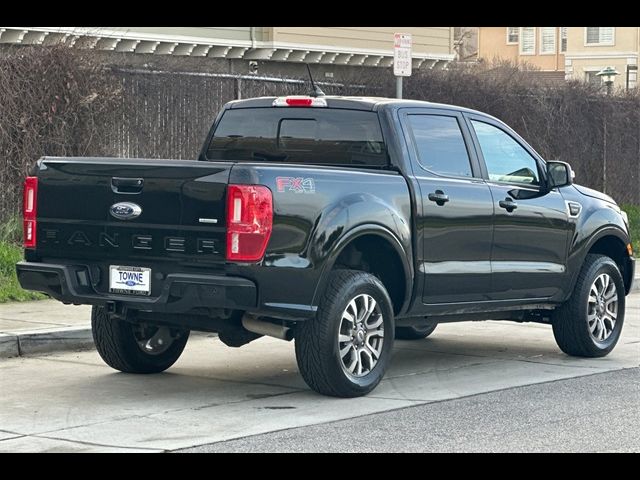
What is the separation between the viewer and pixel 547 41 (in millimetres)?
63875

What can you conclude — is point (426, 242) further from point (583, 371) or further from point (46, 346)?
point (46, 346)

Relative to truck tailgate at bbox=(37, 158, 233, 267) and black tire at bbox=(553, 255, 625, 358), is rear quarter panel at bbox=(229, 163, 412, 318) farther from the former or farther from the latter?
black tire at bbox=(553, 255, 625, 358)

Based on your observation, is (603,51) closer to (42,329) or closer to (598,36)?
(598,36)

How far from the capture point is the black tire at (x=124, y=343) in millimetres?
9461

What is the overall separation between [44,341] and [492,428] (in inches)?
167

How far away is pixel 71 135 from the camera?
1561 centimetres

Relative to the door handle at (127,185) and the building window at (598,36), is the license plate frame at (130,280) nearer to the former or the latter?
the door handle at (127,185)

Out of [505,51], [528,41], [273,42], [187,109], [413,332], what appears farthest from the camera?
[505,51]

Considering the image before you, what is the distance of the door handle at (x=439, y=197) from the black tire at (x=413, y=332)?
7.95 feet

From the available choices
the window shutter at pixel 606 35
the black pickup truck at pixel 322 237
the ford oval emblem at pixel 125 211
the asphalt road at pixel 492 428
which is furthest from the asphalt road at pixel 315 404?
the window shutter at pixel 606 35

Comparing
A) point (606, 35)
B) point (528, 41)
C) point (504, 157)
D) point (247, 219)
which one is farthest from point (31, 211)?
point (528, 41)

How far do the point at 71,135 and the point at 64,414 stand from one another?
7914mm

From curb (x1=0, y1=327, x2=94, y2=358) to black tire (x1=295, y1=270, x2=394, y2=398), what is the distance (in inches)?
109
